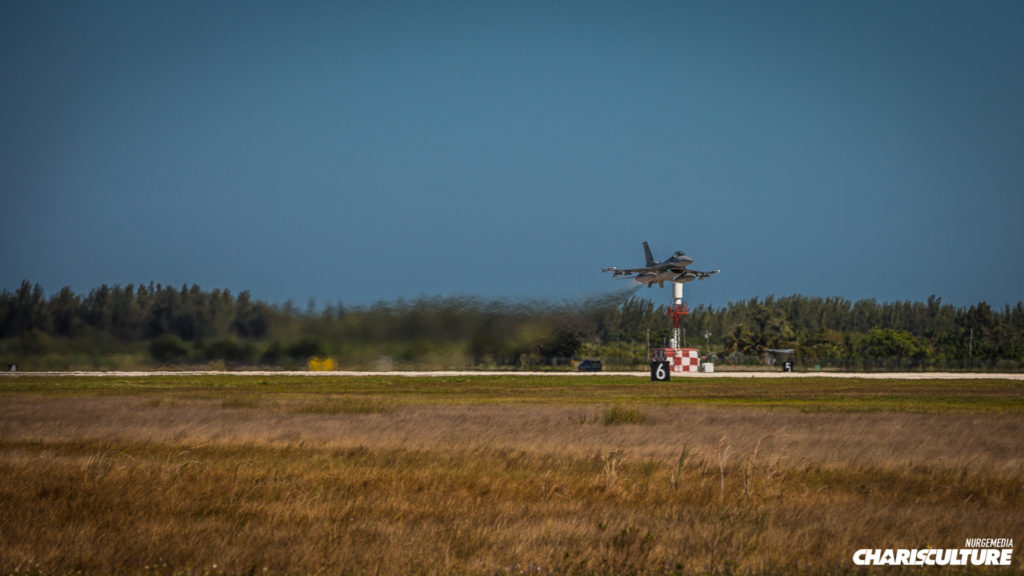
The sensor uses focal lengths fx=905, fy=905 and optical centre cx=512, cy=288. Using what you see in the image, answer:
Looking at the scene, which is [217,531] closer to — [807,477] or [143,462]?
[143,462]

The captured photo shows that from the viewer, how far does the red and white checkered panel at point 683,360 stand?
254 feet

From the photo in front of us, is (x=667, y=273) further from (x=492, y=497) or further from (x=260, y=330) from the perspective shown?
(x=492, y=497)

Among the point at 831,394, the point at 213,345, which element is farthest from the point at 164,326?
the point at 831,394

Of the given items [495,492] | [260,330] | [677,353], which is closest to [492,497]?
[495,492]

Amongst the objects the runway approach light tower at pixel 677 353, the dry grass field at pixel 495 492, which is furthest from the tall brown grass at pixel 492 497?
the runway approach light tower at pixel 677 353

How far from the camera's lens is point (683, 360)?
77.8 m

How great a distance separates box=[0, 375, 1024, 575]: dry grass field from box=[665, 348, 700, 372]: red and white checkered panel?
169 feet

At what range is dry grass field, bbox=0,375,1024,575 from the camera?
9.15 m

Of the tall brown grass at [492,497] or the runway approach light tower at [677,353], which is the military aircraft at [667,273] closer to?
the runway approach light tower at [677,353]

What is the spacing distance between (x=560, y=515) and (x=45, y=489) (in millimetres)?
7036

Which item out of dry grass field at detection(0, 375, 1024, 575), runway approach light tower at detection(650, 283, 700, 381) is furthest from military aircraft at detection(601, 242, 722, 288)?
dry grass field at detection(0, 375, 1024, 575)

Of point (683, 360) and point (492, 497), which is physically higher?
point (683, 360)

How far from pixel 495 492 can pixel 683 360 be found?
66.5 metres

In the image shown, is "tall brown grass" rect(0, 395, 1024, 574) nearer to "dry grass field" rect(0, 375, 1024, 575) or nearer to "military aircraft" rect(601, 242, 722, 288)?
"dry grass field" rect(0, 375, 1024, 575)
